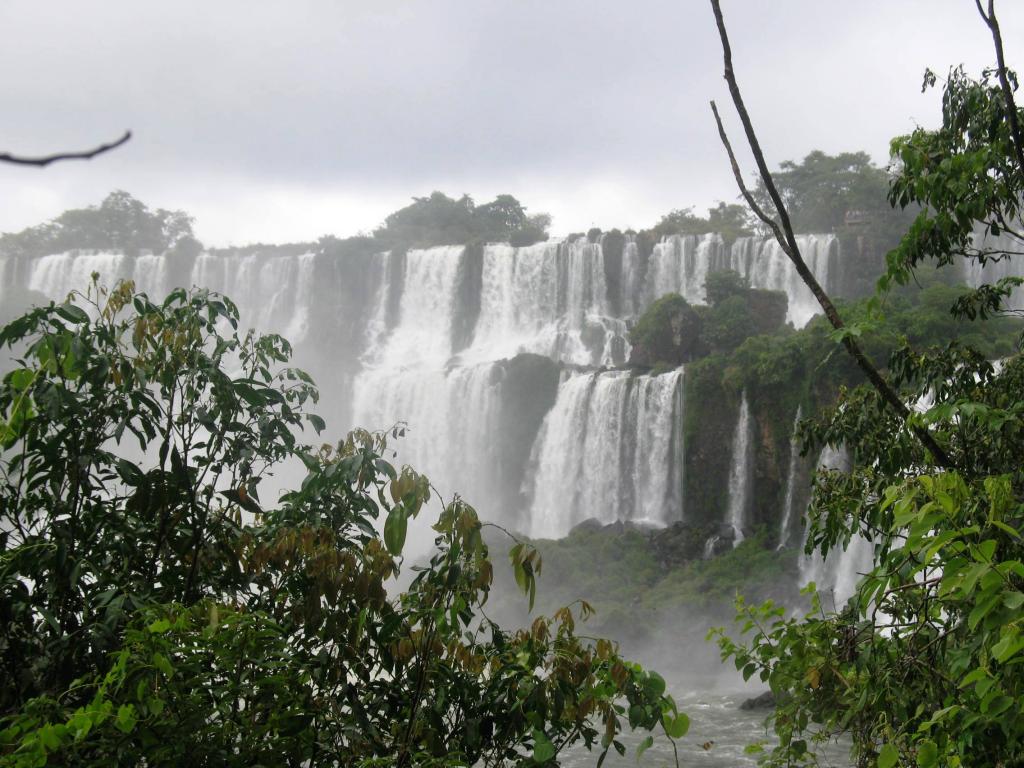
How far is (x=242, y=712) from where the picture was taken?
2.41m

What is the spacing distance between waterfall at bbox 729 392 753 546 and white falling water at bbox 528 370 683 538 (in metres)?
1.36

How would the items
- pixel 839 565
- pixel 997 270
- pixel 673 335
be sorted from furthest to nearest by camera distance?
pixel 997 270 → pixel 673 335 → pixel 839 565

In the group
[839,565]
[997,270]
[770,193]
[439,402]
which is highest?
[997,270]

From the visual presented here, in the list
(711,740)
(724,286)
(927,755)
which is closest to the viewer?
(927,755)

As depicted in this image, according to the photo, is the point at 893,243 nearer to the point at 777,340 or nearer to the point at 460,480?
the point at 777,340

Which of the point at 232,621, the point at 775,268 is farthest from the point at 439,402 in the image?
the point at 232,621

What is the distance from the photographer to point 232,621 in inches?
91.1

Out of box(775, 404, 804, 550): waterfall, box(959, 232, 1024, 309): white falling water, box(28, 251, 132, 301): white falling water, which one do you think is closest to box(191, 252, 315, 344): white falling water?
box(28, 251, 132, 301): white falling water

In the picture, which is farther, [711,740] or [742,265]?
[742,265]

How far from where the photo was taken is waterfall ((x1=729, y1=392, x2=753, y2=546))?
21.2 meters

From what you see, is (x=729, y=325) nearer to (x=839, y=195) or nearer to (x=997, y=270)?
(x=997, y=270)

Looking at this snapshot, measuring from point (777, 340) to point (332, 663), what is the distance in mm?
20720

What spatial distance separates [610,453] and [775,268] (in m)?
9.91

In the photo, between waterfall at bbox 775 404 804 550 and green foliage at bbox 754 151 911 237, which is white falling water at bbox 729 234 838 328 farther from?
waterfall at bbox 775 404 804 550
